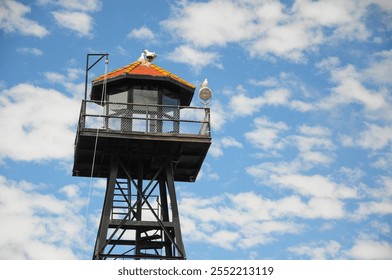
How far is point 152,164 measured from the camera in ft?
121

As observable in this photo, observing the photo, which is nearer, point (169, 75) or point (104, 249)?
point (104, 249)

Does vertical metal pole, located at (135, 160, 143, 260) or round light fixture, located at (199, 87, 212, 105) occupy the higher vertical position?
round light fixture, located at (199, 87, 212, 105)

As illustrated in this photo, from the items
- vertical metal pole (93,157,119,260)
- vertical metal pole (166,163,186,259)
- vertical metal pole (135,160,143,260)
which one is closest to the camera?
vertical metal pole (93,157,119,260)

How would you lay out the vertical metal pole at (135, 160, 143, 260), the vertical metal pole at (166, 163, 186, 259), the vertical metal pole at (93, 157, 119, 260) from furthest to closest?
1. the vertical metal pole at (135, 160, 143, 260)
2. the vertical metal pole at (166, 163, 186, 259)
3. the vertical metal pole at (93, 157, 119, 260)

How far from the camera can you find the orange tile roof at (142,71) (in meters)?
37.0

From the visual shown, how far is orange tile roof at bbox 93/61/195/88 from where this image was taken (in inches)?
1457

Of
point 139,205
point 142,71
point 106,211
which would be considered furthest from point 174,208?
point 142,71

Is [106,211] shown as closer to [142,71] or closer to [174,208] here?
[174,208]

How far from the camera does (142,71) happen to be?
122ft

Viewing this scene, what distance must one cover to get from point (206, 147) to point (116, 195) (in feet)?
14.8

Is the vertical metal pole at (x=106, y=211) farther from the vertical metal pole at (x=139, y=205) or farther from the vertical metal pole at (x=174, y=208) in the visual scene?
the vertical metal pole at (x=174, y=208)

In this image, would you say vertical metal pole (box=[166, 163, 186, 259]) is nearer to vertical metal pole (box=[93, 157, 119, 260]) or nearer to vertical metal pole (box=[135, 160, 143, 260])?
vertical metal pole (box=[135, 160, 143, 260])
